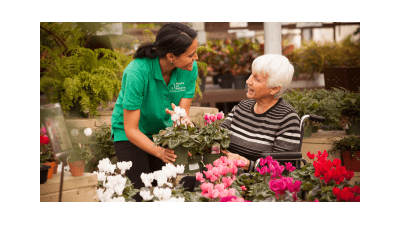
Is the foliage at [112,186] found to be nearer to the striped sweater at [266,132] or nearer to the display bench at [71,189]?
the display bench at [71,189]

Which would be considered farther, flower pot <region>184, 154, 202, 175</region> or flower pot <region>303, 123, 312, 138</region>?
flower pot <region>303, 123, 312, 138</region>

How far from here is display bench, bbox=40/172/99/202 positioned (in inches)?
51.3

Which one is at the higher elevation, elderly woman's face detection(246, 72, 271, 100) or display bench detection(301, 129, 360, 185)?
elderly woman's face detection(246, 72, 271, 100)

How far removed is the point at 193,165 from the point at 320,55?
3.52m

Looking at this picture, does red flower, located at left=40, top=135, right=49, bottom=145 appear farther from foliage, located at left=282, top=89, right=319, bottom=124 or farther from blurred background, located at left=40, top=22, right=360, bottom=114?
foliage, located at left=282, top=89, right=319, bottom=124

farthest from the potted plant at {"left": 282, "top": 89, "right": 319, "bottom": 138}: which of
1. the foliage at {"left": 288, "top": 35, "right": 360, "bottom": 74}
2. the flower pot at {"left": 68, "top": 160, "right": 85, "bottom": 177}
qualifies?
the flower pot at {"left": 68, "top": 160, "right": 85, "bottom": 177}

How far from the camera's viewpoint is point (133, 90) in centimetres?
200

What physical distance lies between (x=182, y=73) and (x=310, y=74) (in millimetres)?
3150

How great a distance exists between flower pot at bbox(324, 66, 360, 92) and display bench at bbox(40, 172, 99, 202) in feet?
10.0

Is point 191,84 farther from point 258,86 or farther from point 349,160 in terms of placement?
point 349,160
